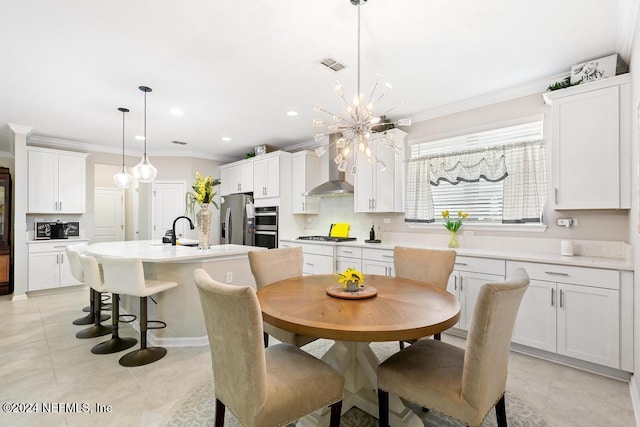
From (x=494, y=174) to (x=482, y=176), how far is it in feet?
0.43

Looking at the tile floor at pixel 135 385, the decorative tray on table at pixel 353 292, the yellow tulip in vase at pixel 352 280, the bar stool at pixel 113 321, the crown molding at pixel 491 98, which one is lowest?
the tile floor at pixel 135 385

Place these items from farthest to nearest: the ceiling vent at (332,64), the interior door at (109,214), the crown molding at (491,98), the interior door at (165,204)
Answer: the interior door at (109,214)
the interior door at (165,204)
the crown molding at (491,98)
the ceiling vent at (332,64)

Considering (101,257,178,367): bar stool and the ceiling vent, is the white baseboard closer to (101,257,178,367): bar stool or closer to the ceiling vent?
the ceiling vent

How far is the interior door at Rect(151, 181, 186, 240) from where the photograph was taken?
632cm

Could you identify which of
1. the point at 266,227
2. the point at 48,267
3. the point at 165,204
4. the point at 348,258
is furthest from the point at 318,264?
the point at 48,267

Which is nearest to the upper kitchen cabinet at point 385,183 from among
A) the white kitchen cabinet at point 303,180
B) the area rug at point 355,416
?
the white kitchen cabinet at point 303,180

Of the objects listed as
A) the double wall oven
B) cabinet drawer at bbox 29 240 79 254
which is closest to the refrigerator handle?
the double wall oven

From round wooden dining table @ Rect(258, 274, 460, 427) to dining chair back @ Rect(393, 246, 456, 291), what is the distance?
37 cm

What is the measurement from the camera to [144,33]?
238cm

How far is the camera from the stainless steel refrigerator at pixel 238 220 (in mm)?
5750

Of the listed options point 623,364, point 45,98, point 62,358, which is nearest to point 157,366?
point 62,358

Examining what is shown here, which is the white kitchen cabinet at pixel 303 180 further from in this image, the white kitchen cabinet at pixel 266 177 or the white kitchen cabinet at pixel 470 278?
the white kitchen cabinet at pixel 470 278

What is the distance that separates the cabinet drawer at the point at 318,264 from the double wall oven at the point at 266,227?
0.81 metres

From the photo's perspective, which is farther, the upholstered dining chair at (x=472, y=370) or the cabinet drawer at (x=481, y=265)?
the cabinet drawer at (x=481, y=265)
